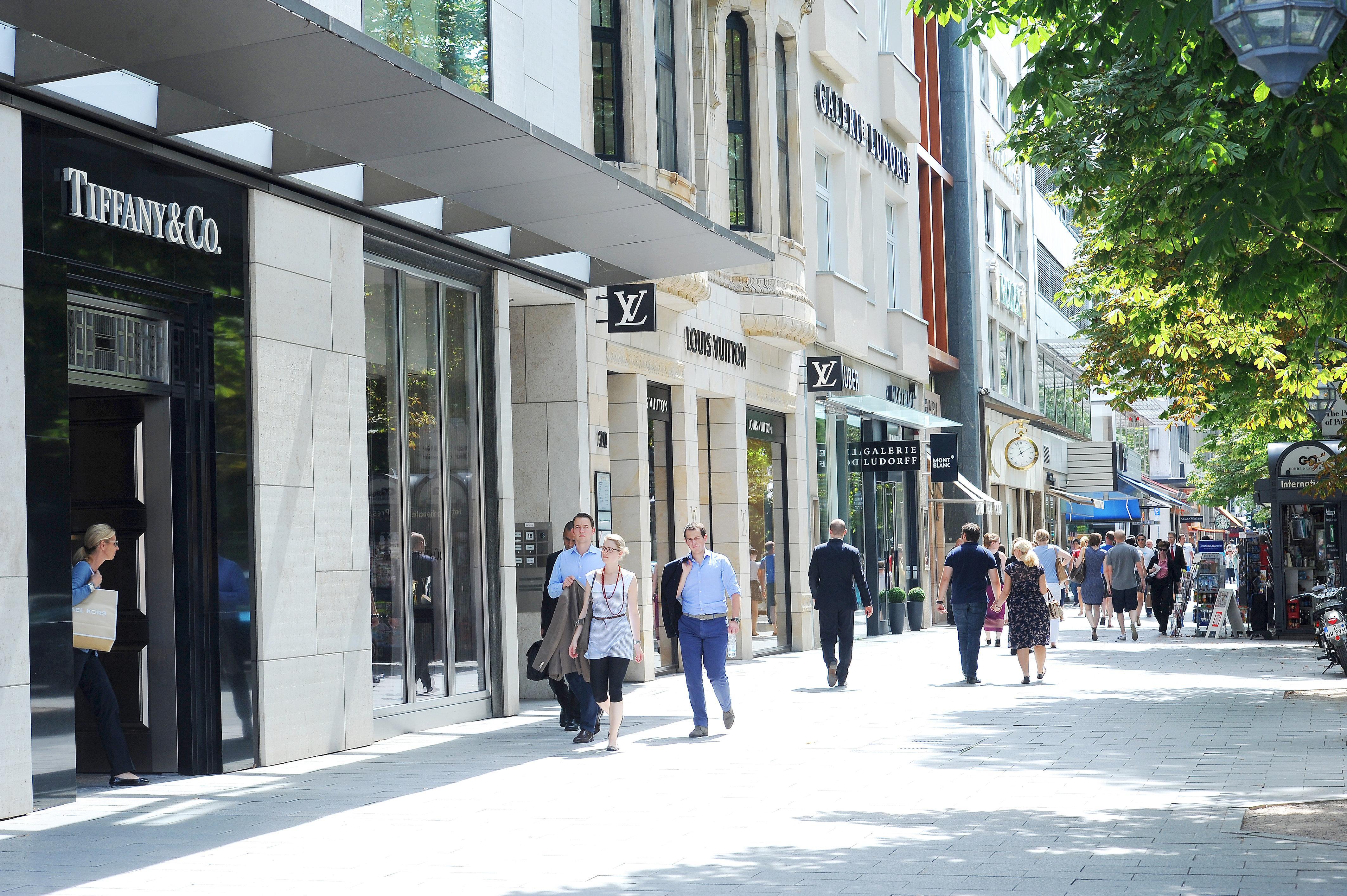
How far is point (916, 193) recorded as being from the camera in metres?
32.7

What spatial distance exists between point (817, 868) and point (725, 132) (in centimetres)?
1474

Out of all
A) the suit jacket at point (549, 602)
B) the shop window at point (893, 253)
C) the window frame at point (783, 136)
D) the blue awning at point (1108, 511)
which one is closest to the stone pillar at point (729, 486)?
the window frame at point (783, 136)

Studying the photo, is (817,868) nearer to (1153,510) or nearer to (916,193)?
(916,193)

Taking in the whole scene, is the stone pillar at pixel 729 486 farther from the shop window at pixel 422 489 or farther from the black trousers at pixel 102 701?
the black trousers at pixel 102 701

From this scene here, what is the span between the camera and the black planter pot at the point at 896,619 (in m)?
28.8

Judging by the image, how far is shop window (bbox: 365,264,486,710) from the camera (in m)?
13.0

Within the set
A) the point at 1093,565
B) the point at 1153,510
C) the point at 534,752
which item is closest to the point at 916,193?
the point at 1093,565

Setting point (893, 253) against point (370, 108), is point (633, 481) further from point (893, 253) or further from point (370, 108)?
point (893, 253)

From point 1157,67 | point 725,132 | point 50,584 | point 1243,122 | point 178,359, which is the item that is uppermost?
point 725,132

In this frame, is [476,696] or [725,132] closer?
[476,696]

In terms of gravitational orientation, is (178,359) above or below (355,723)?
above

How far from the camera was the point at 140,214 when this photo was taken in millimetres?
9969

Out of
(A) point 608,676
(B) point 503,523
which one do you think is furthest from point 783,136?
(A) point 608,676

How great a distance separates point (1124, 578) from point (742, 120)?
1011 centimetres
